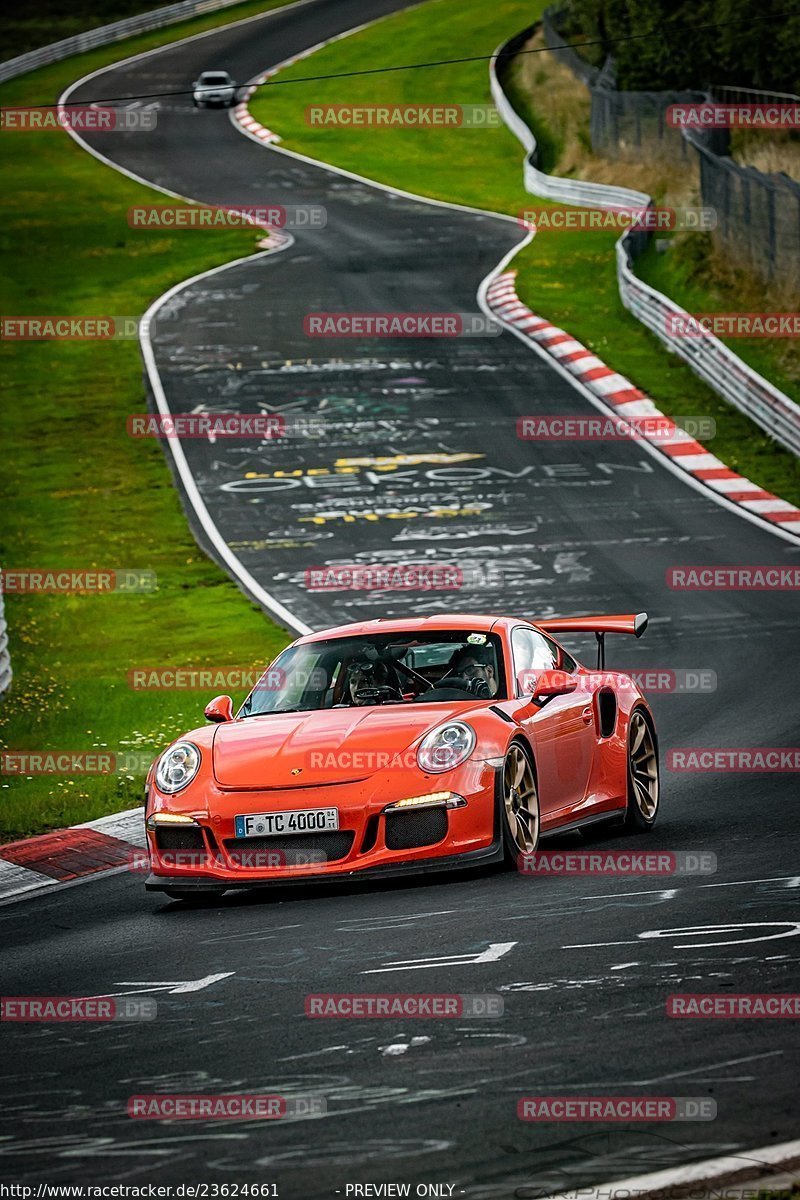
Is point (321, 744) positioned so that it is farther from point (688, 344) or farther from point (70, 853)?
point (688, 344)

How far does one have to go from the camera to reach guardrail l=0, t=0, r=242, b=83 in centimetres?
7150

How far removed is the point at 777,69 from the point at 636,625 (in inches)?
1371

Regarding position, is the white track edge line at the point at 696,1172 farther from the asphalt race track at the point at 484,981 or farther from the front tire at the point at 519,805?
the front tire at the point at 519,805

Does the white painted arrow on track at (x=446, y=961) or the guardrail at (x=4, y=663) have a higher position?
the white painted arrow on track at (x=446, y=961)

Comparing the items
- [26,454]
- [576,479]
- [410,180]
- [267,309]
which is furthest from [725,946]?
[410,180]

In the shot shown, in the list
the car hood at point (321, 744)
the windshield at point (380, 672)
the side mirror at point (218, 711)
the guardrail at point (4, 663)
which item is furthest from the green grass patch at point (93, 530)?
the car hood at point (321, 744)

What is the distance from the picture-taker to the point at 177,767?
9.55 meters

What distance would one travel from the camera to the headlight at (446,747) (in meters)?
→ 9.09

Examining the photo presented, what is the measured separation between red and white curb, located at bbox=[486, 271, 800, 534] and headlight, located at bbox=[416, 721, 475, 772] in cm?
1302

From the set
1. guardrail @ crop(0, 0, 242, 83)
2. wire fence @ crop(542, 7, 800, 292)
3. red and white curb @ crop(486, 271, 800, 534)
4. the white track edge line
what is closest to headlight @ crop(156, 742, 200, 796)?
the white track edge line

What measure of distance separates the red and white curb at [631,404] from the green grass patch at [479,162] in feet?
0.80

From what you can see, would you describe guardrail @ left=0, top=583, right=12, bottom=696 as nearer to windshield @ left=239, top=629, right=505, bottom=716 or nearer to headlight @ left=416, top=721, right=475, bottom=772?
windshield @ left=239, top=629, right=505, bottom=716

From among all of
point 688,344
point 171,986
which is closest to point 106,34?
point 688,344

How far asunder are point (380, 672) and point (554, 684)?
101cm
